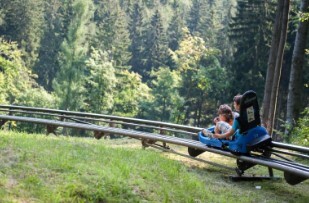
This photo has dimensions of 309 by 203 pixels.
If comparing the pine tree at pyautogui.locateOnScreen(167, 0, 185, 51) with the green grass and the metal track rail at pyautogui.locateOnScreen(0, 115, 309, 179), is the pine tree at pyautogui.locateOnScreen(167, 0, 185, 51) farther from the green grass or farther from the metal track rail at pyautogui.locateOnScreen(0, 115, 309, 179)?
the green grass

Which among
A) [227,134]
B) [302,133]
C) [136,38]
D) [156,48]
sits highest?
[136,38]

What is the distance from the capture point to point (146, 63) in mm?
82188

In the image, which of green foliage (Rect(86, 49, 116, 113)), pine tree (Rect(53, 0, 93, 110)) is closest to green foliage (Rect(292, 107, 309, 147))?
green foliage (Rect(86, 49, 116, 113))

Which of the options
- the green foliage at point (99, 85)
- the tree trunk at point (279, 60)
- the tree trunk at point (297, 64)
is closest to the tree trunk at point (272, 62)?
the tree trunk at point (279, 60)

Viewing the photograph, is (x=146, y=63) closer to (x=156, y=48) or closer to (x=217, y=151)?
(x=156, y=48)

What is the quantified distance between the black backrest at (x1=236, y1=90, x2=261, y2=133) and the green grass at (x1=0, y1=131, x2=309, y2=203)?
3.72 feet

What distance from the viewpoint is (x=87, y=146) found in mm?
8570

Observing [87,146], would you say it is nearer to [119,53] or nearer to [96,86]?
[96,86]

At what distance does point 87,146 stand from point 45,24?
77.4 metres

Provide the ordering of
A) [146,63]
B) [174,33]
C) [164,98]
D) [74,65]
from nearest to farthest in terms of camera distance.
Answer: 1. [74,65]
2. [164,98]
3. [146,63]
4. [174,33]

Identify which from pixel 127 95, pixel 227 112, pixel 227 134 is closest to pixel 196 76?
pixel 127 95

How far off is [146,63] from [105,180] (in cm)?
7660

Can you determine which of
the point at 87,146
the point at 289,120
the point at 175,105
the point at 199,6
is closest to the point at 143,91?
the point at 175,105

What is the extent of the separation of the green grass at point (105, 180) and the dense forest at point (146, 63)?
25.0 ft
